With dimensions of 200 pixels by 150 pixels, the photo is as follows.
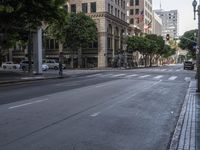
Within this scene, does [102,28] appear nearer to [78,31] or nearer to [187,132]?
[78,31]

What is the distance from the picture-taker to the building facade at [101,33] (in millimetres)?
81750

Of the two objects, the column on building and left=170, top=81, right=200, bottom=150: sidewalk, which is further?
the column on building

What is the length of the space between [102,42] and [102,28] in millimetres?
2905

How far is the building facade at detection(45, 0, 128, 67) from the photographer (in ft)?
268

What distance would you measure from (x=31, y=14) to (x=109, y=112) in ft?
61.2

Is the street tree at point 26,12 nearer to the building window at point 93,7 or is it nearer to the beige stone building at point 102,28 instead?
the beige stone building at point 102,28

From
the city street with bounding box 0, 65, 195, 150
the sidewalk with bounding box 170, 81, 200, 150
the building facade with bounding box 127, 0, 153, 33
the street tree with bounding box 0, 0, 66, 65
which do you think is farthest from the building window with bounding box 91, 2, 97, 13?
the sidewalk with bounding box 170, 81, 200, 150

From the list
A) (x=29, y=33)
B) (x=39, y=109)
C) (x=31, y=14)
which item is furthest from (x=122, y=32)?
(x=39, y=109)

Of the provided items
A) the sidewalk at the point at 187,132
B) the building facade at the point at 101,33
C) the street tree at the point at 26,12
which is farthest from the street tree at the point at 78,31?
the sidewalk at the point at 187,132

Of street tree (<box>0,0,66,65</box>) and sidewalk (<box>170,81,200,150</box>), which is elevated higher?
street tree (<box>0,0,66,65</box>)

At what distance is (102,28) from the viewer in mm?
81750

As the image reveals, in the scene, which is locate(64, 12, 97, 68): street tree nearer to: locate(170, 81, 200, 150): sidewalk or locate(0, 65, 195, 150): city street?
locate(0, 65, 195, 150): city street

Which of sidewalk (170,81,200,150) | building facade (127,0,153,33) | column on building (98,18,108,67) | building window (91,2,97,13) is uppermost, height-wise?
building facade (127,0,153,33)

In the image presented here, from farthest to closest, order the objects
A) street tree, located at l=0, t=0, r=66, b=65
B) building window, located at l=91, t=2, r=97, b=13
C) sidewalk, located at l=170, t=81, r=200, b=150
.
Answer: building window, located at l=91, t=2, r=97, b=13
street tree, located at l=0, t=0, r=66, b=65
sidewalk, located at l=170, t=81, r=200, b=150
